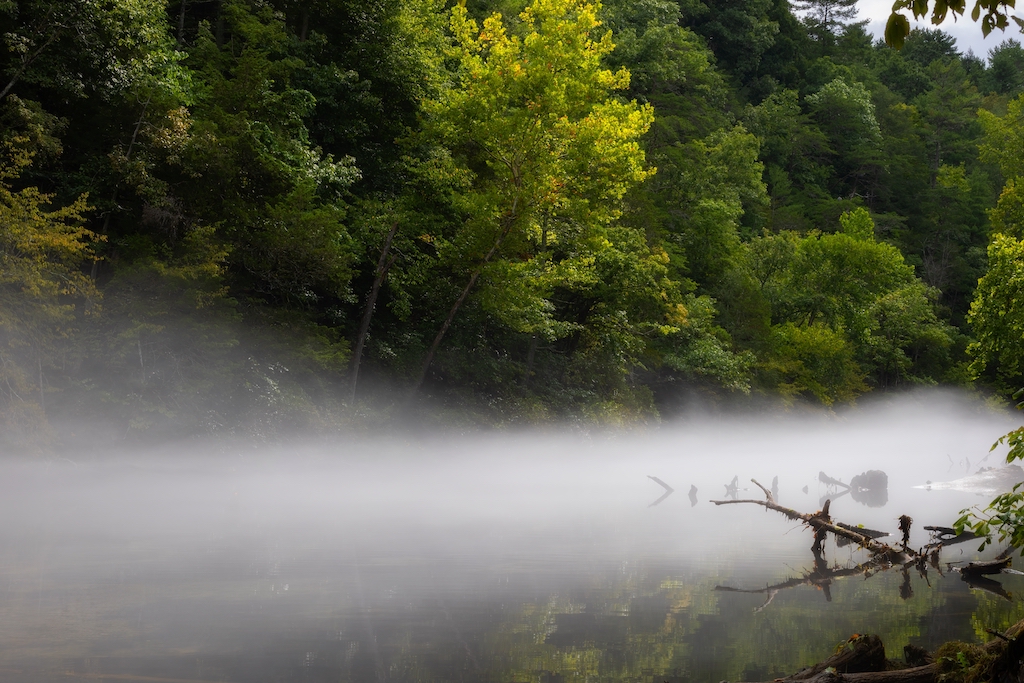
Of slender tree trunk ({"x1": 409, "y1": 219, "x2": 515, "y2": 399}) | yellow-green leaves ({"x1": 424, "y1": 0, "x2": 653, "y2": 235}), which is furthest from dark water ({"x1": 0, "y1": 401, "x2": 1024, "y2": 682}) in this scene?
yellow-green leaves ({"x1": 424, "y1": 0, "x2": 653, "y2": 235})

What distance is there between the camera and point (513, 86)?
1168 inches

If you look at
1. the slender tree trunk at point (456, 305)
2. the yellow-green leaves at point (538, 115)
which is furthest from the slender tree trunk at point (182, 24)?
the slender tree trunk at point (456, 305)

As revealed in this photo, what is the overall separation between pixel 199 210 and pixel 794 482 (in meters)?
20.5

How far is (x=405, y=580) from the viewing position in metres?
13.0

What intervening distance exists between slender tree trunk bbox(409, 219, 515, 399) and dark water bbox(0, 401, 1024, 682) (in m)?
3.53

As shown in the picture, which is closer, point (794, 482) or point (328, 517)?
point (328, 517)

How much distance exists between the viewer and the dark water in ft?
30.1

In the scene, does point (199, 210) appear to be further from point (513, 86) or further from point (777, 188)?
point (777, 188)

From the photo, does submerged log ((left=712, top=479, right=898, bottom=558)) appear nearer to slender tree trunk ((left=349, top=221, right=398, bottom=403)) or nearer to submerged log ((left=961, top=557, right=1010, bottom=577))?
submerged log ((left=961, top=557, right=1010, bottom=577))

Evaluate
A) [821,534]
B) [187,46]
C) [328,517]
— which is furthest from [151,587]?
[187,46]

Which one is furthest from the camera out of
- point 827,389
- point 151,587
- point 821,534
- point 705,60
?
point 705,60

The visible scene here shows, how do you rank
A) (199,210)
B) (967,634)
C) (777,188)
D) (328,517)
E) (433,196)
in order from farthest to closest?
1. (777,188)
2. (433,196)
3. (199,210)
4. (328,517)
5. (967,634)

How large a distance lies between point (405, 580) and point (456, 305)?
18.7 m

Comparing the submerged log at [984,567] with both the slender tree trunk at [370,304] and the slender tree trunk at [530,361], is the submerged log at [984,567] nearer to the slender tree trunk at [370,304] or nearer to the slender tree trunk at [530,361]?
the slender tree trunk at [370,304]
